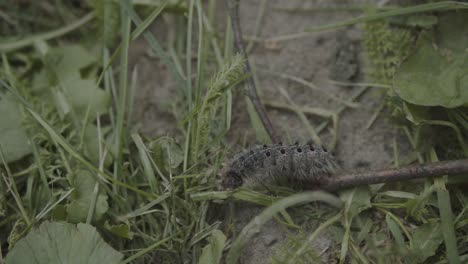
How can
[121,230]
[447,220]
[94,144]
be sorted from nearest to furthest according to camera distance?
[447,220]
[121,230]
[94,144]

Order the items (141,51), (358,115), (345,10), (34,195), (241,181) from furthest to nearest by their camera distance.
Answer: (141,51) → (345,10) → (358,115) → (34,195) → (241,181)

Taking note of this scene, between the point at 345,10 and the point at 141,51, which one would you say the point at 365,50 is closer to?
the point at 345,10

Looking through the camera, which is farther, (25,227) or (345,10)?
(345,10)

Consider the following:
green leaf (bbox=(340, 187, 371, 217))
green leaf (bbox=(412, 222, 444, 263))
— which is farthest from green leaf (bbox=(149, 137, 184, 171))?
green leaf (bbox=(412, 222, 444, 263))

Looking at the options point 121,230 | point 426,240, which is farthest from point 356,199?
point 121,230

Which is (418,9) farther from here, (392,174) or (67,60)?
(67,60)

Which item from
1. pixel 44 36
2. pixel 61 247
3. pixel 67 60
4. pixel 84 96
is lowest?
pixel 61 247

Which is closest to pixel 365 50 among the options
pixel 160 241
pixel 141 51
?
pixel 141 51
